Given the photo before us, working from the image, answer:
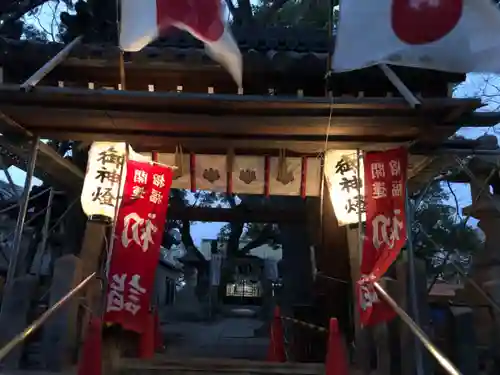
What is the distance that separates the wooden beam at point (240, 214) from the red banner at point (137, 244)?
515 cm

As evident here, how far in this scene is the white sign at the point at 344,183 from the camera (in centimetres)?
732

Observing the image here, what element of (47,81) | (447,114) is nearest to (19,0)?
(47,81)

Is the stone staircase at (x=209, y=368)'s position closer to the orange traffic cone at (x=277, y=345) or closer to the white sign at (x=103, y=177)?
the white sign at (x=103, y=177)

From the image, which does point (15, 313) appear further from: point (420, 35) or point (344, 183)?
point (420, 35)

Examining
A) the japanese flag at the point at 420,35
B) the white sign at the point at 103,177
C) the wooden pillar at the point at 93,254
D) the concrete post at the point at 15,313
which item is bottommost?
the concrete post at the point at 15,313

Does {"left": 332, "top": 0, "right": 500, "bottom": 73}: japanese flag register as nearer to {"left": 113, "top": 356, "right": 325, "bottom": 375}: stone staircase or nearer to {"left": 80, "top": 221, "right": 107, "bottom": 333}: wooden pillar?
{"left": 113, "top": 356, "right": 325, "bottom": 375}: stone staircase

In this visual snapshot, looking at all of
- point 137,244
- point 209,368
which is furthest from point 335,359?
point 137,244

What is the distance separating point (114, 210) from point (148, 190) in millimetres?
604

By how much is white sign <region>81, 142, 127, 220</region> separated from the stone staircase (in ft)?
6.80

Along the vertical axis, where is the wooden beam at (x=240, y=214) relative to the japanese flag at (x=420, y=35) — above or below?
below

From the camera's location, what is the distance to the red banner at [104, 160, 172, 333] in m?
6.27

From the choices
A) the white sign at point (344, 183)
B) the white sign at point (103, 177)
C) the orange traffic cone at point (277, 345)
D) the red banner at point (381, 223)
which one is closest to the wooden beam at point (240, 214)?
the orange traffic cone at point (277, 345)

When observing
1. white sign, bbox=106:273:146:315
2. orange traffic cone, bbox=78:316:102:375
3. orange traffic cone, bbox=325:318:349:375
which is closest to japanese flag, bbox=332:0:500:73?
orange traffic cone, bbox=325:318:349:375

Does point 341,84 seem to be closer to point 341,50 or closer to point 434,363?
point 341,50
